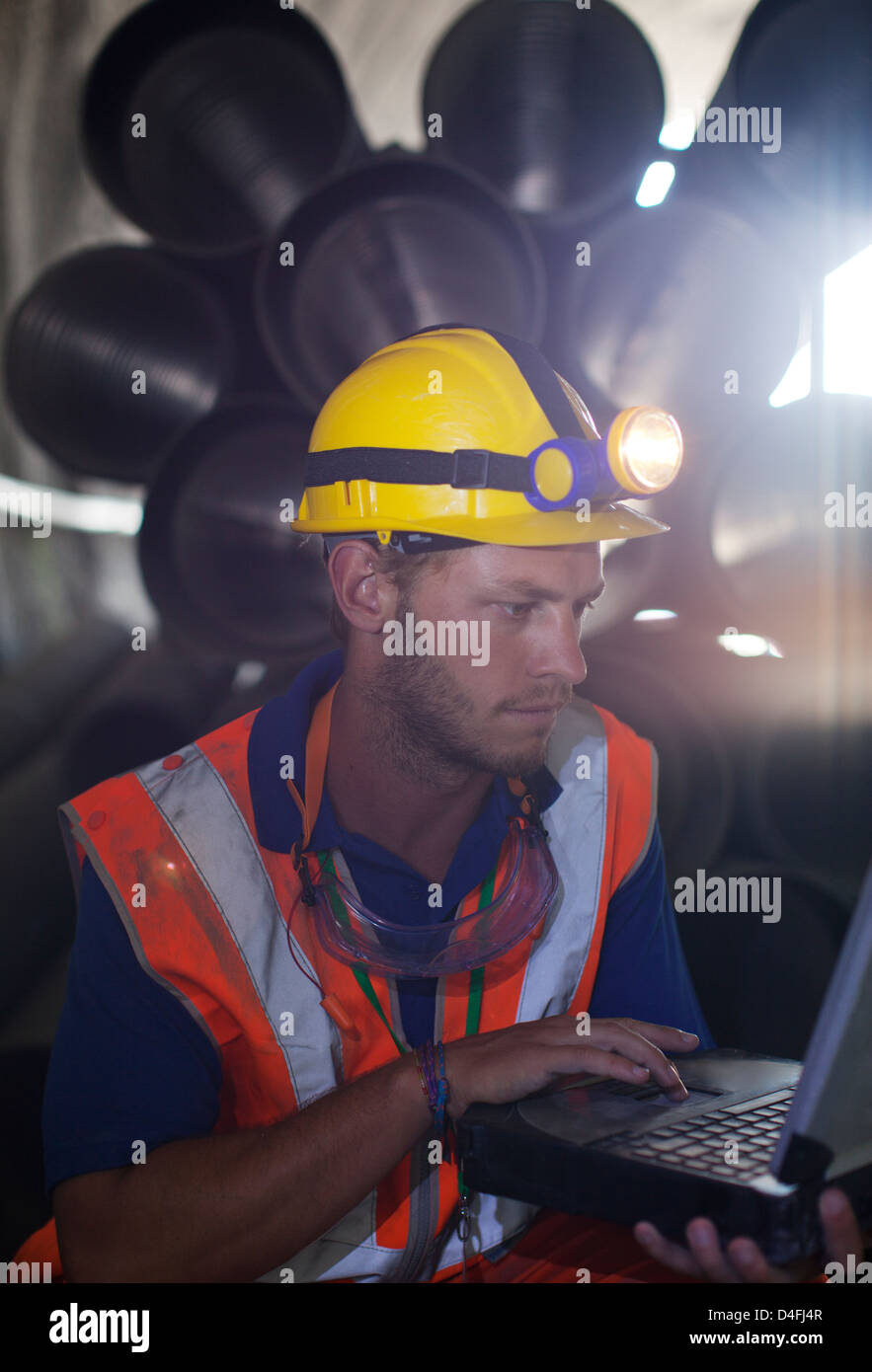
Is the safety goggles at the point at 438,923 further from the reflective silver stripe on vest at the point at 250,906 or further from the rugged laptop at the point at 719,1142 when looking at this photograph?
the rugged laptop at the point at 719,1142

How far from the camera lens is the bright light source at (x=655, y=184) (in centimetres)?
151

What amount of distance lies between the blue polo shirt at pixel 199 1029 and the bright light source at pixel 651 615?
1.09 feet

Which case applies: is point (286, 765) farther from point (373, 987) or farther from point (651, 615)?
point (651, 615)

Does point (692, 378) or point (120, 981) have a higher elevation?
point (692, 378)

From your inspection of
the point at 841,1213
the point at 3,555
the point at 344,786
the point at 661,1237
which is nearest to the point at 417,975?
the point at 344,786

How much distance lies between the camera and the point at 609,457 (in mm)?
1166

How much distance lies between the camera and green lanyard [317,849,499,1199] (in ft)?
4.36

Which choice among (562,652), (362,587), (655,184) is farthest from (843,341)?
(362,587)

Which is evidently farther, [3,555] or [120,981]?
[3,555]

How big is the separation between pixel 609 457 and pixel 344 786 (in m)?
0.59

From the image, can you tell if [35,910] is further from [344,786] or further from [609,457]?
[609,457]

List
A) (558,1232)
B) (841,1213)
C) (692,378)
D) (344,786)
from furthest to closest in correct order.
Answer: (692,378), (344,786), (558,1232), (841,1213)

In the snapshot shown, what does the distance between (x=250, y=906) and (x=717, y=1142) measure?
61cm

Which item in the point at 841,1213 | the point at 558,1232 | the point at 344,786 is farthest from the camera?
the point at 344,786
